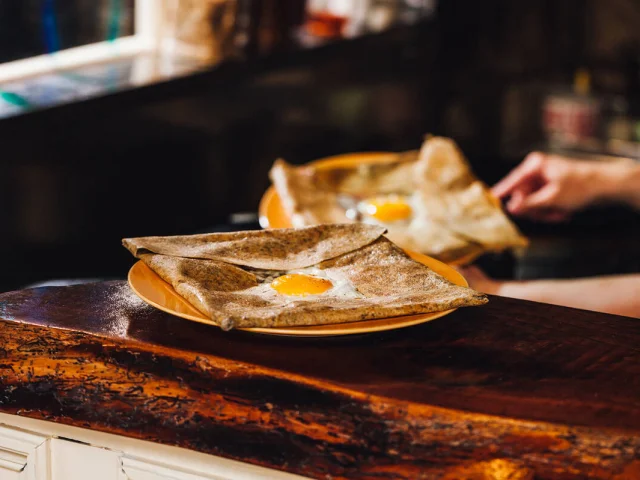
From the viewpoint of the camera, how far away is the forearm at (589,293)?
1860 mm

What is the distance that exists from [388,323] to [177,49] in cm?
215

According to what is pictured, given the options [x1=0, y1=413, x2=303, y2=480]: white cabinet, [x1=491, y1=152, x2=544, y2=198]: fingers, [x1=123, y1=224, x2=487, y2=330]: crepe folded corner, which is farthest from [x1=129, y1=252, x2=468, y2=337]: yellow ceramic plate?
[x1=491, y1=152, x2=544, y2=198]: fingers

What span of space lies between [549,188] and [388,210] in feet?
1.63

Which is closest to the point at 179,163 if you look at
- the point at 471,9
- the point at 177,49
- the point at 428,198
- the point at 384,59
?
the point at 177,49

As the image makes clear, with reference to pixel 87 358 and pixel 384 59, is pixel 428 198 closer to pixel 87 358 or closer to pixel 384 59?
pixel 87 358

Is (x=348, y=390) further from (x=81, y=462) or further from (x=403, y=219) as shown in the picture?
(x=403, y=219)

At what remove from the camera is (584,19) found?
4.66 m

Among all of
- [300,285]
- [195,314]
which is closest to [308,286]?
[300,285]

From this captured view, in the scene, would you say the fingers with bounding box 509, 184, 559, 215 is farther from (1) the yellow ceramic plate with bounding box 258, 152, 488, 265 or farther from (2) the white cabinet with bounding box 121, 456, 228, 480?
(2) the white cabinet with bounding box 121, 456, 228, 480

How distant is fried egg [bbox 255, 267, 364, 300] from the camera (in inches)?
40.3

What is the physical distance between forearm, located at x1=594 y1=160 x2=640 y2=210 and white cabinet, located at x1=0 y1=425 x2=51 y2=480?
160 cm

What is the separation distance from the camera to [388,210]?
1.84 m

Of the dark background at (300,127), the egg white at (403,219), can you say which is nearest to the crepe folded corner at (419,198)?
the egg white at (403,219)

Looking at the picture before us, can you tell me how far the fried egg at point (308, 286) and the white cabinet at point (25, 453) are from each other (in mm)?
327
